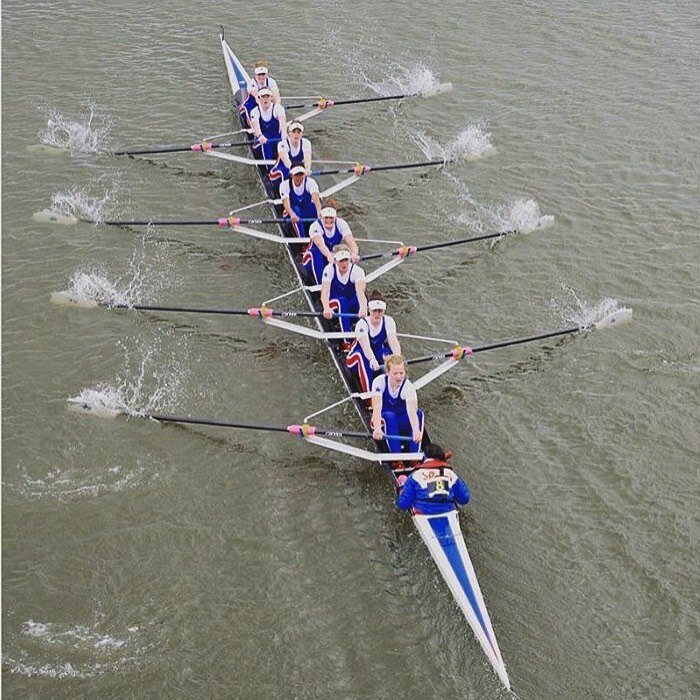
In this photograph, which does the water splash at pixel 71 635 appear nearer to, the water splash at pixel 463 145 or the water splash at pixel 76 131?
the water splash at pixel 76 131

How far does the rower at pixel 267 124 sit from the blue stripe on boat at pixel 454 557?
8899mm

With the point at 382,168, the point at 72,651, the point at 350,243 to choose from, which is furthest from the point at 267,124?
the point at 72,651

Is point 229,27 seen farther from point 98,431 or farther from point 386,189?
point 98,431

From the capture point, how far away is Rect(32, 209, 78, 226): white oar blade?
50.0 ft

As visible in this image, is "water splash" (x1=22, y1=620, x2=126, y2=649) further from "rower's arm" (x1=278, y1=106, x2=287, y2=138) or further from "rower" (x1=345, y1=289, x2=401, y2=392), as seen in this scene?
"rower's arm" (x1=278, y1=106, x2=287, y2=138)

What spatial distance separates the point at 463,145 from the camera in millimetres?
17203

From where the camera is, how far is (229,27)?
21.6 meters

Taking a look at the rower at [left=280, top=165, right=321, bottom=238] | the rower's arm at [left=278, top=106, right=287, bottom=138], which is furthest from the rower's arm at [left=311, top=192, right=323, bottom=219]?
the rower's arm at [left=278, top=106, right=287, bottom=138]

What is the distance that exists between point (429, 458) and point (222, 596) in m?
2.61

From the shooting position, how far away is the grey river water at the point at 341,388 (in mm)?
9094

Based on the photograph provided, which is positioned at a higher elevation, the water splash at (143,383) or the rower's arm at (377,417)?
the rower's arm at (377,417)

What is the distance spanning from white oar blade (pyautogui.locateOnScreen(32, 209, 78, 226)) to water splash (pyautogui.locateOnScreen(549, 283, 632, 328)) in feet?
26.2

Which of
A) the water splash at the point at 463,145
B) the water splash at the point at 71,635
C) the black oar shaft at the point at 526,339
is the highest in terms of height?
the water splash at the point at 463,145

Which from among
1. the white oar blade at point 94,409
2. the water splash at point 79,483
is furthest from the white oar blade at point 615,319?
the white oar blade at point 94,409
